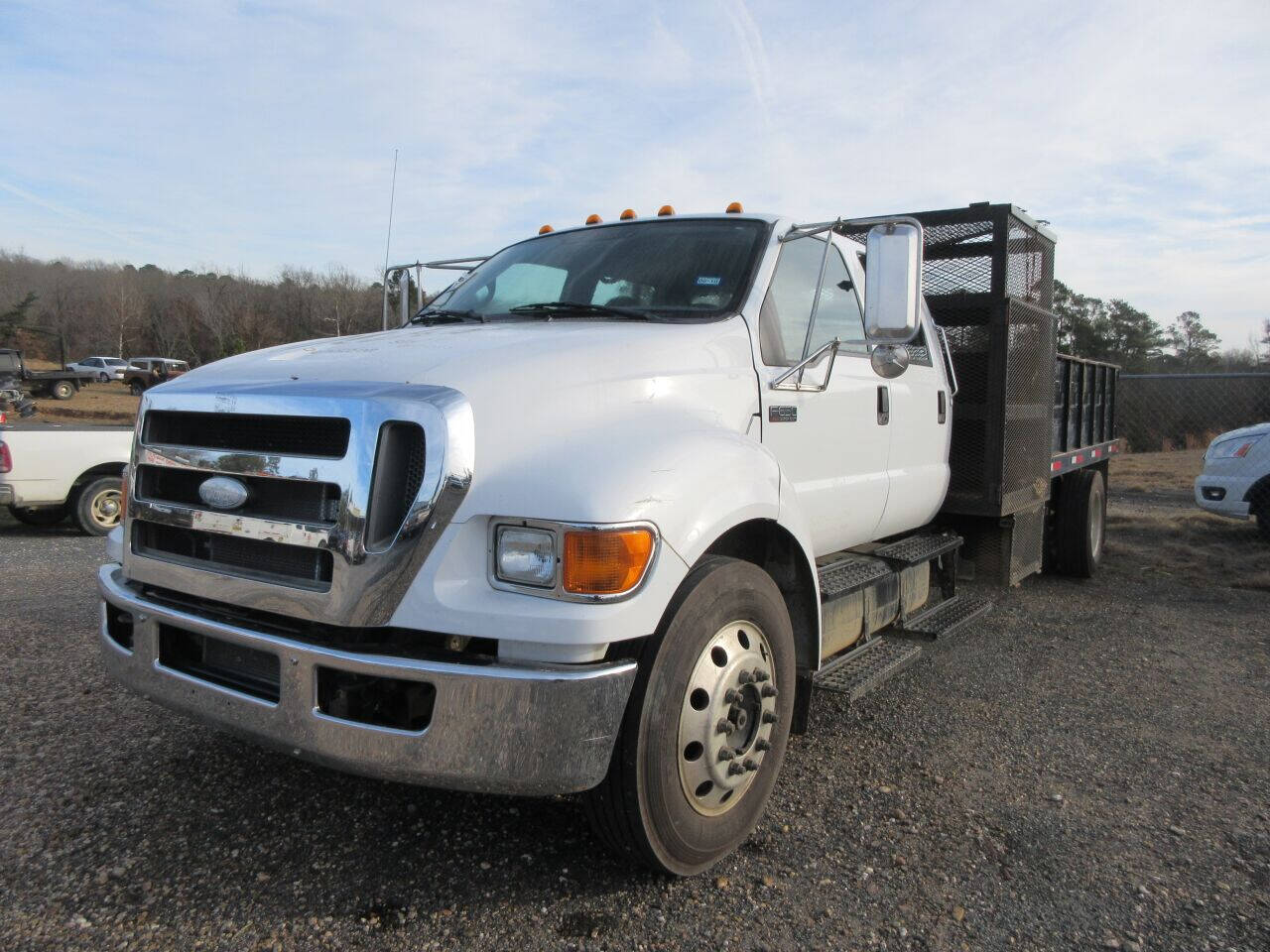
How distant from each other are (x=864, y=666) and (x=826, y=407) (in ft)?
3.80

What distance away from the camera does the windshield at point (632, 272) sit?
3506mm

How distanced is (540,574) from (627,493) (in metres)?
0.30

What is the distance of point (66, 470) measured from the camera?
9266 millimetres

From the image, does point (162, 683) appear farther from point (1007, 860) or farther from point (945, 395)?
point (945, 395)

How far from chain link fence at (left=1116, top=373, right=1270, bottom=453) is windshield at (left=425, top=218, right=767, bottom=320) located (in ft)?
54.2

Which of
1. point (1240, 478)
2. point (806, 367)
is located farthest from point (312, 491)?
point (1240, 478)

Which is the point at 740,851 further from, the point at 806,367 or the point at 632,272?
the point at 632,272

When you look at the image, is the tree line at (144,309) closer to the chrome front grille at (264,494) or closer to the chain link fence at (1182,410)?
the chain link fence at (1182,410)

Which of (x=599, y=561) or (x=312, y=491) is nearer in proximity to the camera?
(x=599, y=561)

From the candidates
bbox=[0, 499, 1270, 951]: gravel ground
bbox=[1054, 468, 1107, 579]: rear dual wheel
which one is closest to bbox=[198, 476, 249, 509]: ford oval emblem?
bbox=[0, 499, 1270, 951]: gravel ground

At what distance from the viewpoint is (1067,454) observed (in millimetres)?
7129

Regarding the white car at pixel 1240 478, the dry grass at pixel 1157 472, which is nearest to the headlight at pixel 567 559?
the white car at pixel 1240 478

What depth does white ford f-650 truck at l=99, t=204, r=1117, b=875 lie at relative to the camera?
233 centimetres

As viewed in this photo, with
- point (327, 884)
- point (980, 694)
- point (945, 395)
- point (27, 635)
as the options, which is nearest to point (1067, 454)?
point (945, 395)
